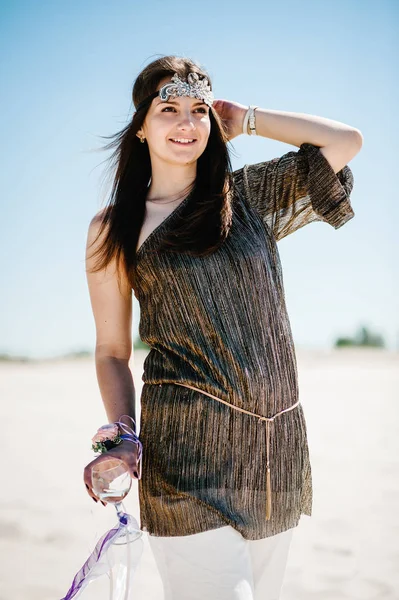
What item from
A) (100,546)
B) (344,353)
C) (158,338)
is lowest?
(344,353)

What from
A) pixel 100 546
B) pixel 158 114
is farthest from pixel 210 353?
pixel 158 114

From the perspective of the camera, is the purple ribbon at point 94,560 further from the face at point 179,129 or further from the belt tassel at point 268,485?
the face at point 179,129

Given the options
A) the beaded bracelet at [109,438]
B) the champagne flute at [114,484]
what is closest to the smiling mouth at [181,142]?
the beaded bracelet at [109,438]

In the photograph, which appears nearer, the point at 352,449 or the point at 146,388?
the point at 146,388

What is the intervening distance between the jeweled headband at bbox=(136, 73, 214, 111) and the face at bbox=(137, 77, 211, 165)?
16 mm

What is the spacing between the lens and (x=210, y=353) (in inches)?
99.1

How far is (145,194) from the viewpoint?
9.70 feet

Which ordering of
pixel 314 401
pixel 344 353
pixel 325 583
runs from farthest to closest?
pixel 344 353 → pixel 314 401 → pixel 325 583

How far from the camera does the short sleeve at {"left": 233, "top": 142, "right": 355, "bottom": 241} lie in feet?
8.98

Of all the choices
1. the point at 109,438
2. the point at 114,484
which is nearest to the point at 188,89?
the point at 109,438

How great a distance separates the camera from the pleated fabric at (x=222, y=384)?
8.11ft

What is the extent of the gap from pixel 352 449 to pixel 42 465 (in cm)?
363

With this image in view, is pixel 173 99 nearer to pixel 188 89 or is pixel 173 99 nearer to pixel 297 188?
pixel 188 89

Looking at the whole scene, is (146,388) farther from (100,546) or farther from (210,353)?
(100,546)
